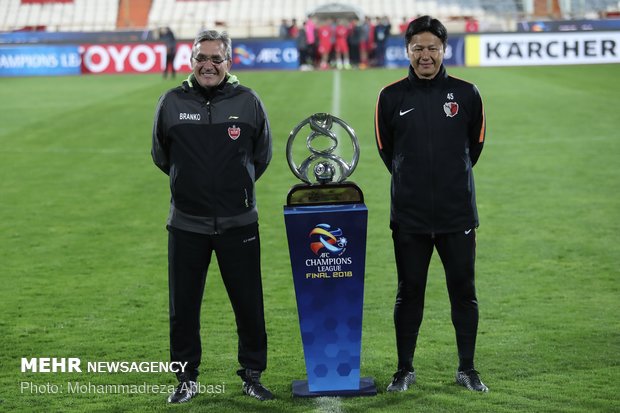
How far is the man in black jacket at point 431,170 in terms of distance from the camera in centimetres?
552

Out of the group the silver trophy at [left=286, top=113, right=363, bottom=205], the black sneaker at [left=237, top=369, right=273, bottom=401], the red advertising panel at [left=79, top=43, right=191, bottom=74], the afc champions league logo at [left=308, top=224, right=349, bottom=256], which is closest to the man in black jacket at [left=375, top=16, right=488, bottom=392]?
the silver trophy at [left=286, top=113, right=363, bottom=205]

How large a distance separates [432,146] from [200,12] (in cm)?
5360

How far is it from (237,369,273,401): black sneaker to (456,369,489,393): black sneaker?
1024 millimetres

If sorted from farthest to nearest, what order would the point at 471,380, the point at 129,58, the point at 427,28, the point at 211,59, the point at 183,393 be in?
the point at 129,58 → the point at 471,380 → the point at 183,393 → the point at 427,28 → the point at 211,59

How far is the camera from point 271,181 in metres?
13.6

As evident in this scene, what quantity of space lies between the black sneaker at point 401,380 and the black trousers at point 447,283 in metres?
0.04

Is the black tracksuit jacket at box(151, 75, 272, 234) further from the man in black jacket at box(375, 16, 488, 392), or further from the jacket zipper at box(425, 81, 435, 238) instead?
the jacket zipper at box(425, 81, 435, 238)

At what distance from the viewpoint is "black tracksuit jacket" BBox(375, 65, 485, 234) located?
553cm

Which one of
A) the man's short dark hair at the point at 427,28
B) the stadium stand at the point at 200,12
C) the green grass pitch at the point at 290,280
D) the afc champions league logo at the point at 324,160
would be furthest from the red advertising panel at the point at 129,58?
the man's short dark hair at the point at 427,28

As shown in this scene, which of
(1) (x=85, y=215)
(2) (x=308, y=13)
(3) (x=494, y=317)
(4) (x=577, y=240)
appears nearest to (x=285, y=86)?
(1) (x=85, y=215)

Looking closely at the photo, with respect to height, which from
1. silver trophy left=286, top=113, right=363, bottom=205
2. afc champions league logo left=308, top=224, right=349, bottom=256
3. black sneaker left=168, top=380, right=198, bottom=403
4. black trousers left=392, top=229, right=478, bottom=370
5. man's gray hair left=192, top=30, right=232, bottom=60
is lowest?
black sneaker left=168, top=380, right=198, bottom=403

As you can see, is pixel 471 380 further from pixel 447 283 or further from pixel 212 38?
pixel 212 38

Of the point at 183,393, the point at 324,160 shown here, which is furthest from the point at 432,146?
the point at 183,393

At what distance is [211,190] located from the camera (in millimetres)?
5426
